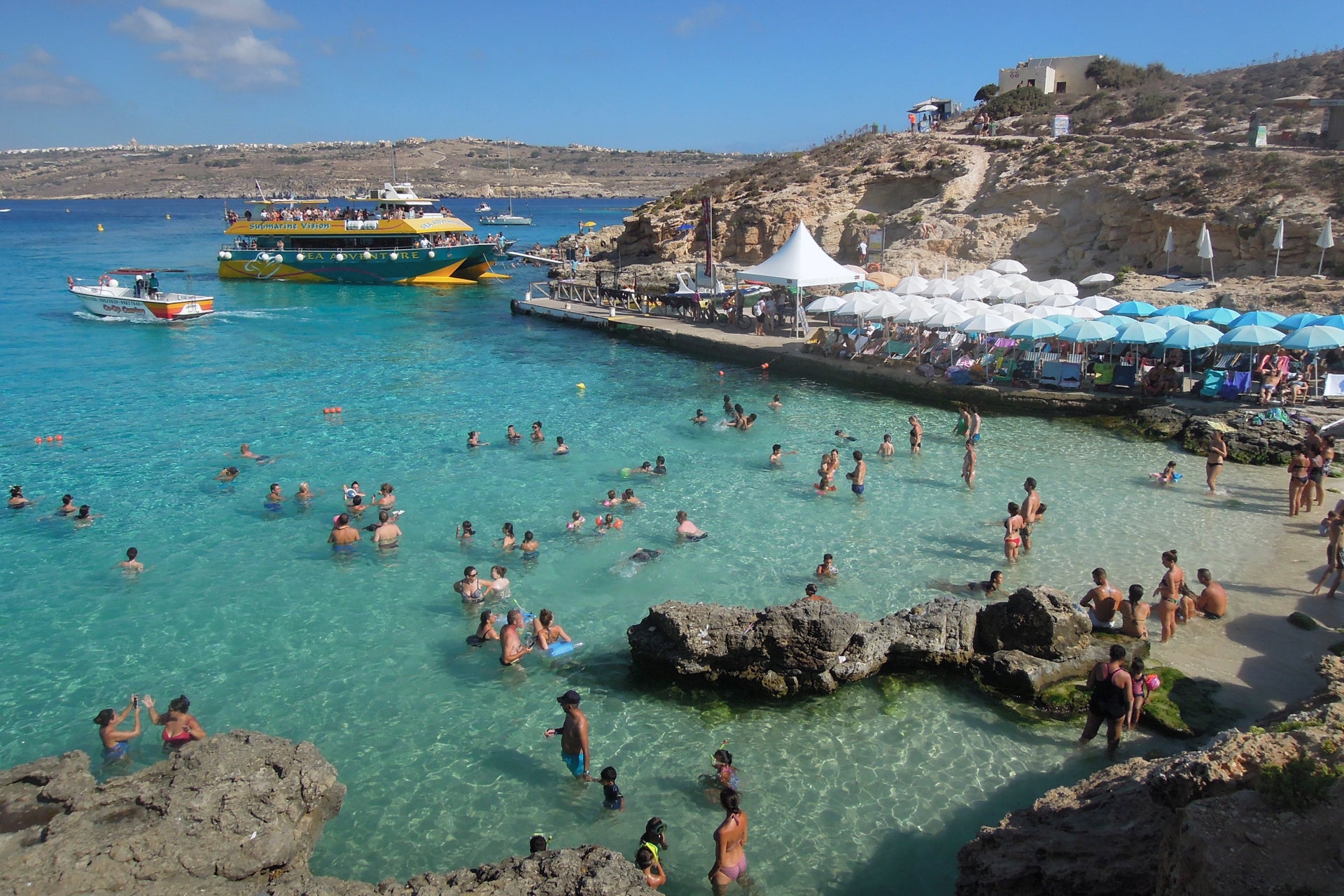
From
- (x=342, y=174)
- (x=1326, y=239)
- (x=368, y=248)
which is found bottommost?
(x=1326, y=239)

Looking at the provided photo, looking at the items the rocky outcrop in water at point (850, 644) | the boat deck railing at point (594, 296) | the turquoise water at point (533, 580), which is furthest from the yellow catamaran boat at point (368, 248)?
the rocky outcrop in water at point (850, 644)

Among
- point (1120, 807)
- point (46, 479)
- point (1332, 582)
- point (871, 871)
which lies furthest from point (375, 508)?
point (1332, 582)

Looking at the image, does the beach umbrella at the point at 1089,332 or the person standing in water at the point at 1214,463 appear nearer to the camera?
the person standing in water at the point at 1214,463

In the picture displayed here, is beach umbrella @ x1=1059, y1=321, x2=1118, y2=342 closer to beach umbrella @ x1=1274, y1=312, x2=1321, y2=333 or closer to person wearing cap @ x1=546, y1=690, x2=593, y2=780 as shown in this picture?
beach umbrella @ x1=1274, y1=312, x2=1321, y2=333

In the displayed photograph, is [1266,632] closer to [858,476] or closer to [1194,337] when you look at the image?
[858,476]

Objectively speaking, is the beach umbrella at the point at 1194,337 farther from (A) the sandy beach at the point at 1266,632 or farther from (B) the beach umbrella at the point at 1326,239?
(B) the beach umbrella at the point at 1326,239

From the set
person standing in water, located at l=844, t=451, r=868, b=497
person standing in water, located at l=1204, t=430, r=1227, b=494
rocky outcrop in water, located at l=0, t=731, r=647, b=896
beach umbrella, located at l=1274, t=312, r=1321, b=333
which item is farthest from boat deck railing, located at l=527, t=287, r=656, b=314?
rocky outcrop in water, located at l=0, t=731, r=647, b=896

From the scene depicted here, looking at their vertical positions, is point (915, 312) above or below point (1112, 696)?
above

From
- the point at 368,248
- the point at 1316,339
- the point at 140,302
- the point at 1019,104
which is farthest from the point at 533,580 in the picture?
the point at 368,248
